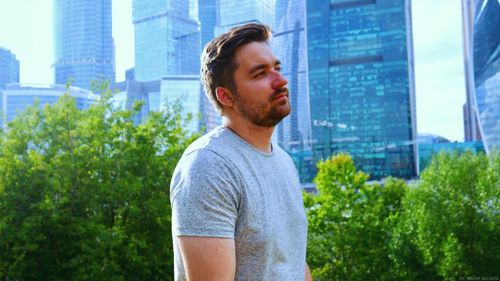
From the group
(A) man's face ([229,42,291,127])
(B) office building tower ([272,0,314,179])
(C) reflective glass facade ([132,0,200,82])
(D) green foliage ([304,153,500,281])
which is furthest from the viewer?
(C) reflective glass facade ([132,0,200,82])

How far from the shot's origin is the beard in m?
1.69

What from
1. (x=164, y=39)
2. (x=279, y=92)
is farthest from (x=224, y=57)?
(x=164, y=39)

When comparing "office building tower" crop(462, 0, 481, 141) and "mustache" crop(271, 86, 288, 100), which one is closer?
"mustache" crop(271, 86, 288, 100)

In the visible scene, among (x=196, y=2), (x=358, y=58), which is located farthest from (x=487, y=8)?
(x=196, y=2)

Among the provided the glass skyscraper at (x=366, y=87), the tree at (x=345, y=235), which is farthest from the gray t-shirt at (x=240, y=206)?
the glass skyscraper at (x=366, y=87)

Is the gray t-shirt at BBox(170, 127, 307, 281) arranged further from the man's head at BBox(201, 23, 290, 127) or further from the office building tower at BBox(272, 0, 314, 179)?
the office building tower at BBox(272, 0, 314, 179)

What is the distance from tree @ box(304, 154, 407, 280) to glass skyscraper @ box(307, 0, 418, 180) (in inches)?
2672

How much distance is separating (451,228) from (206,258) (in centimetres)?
2481

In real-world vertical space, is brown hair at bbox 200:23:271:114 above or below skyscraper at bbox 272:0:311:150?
below

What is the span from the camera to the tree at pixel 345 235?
25.3m

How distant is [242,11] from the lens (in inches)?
6225

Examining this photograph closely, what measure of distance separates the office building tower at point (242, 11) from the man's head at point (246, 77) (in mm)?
156651

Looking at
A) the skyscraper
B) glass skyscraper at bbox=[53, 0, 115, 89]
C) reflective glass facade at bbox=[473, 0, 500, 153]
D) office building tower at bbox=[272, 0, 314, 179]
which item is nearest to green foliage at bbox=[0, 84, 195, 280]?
reflective glass facade at bbox=[473, 0, 500, 153]

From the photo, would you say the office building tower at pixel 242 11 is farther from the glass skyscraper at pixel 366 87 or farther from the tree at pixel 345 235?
the tree at pixel 345 235
